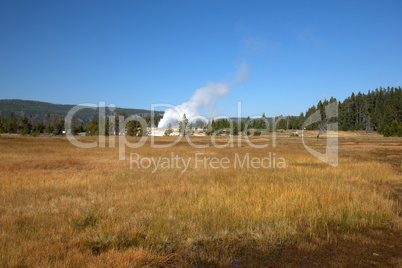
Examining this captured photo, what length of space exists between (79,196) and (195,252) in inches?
235

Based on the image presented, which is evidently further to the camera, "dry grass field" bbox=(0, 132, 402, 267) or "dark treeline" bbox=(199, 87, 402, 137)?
"dark treeline" bbox=(199, 87, 402, 137)

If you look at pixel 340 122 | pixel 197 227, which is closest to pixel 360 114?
pixel 340 122

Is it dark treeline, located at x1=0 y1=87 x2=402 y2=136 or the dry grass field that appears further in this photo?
dark treeline, located at x1=0 y1=87 x2=402 y2=136

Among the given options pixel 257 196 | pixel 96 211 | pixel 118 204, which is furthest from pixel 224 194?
pixel 96 211

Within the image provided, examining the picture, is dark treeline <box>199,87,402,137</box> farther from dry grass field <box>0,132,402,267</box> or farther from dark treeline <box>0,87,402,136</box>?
dry grass field <box>0,132,402,267</box>

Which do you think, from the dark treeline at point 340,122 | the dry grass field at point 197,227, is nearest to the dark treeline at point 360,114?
the dark treeline at point 340,122

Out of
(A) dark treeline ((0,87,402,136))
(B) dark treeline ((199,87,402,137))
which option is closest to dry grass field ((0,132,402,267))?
(A) dark treeline ((0,87,402,136))

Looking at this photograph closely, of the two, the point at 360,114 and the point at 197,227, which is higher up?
the point at 360,114

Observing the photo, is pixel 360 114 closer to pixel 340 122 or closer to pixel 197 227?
pixel 340 122

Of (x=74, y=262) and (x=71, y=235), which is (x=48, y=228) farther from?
(x=74, y=262)

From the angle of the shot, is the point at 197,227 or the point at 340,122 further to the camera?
the point at 340,122

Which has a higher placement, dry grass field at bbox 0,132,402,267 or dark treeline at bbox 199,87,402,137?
dark treeline at bbox 199,87,402,137

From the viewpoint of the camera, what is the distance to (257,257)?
5.15 m

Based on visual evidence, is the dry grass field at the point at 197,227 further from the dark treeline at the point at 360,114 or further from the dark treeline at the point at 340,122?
the dark treeline at the point at 360,114
